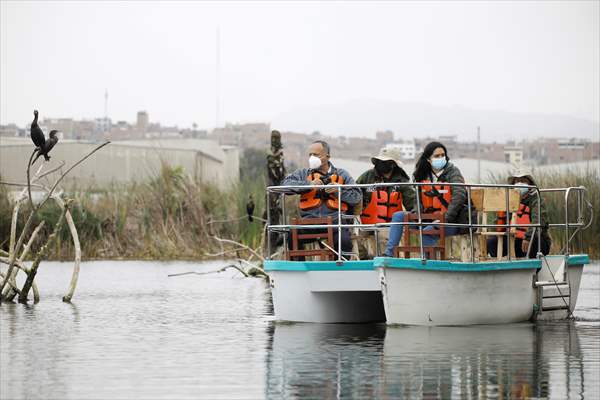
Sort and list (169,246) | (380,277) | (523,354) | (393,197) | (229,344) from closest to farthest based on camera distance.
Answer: (523,354) → (229,344) → (380,277) → (393,197) → (169,246)

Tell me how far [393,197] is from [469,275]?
1.47 m

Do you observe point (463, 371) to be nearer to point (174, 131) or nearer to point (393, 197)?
point (393, 197)

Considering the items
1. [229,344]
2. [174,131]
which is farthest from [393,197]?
[174,131]

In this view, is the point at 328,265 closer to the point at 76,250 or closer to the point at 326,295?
the point at 326,295

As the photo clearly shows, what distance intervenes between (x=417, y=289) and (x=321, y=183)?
192 cm

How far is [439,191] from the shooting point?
720 inches

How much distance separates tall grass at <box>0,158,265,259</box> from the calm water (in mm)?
13067

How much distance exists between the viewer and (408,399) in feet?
38.5

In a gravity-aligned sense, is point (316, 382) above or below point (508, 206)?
below

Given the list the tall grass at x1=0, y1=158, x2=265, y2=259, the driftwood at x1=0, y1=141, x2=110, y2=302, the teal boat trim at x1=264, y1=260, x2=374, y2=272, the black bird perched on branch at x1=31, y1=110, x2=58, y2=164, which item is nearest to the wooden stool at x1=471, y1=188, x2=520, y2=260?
the teal boat trim at x1=264, y1=260, x2=374, y2=272

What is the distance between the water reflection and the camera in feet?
40.2

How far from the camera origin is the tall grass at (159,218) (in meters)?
35.3

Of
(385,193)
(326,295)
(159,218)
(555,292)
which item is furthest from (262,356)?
(159,218)

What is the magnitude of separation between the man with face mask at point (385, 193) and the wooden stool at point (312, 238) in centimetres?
60
